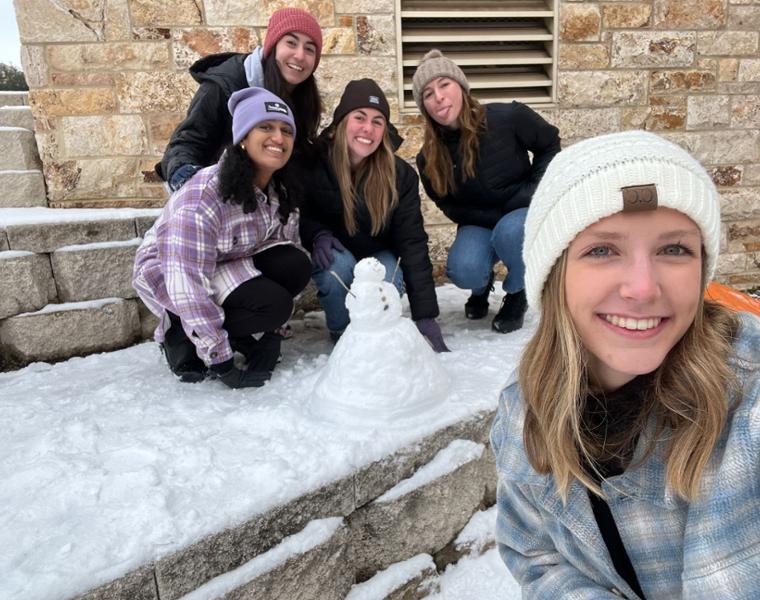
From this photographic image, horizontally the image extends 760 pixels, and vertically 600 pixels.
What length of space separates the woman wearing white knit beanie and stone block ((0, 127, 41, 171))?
3043 mm

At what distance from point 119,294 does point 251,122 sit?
4.04 feet

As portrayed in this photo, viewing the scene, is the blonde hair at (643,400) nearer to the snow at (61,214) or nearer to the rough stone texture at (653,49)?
the snow at (61,214)

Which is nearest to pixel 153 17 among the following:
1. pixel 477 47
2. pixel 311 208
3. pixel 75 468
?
pixel 311 208

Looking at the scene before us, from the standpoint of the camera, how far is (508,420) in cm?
110

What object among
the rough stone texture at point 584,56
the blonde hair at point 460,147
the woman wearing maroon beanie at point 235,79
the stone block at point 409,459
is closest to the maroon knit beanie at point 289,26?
the woman wearing maroon beanie at point 235,79

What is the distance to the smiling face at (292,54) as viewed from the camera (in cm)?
232

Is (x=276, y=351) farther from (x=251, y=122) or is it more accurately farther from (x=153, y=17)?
(x=153, y=17)

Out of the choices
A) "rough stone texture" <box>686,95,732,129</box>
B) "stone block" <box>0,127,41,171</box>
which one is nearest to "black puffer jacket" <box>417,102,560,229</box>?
"rough stone texture" <box>686,95,732,129</box>

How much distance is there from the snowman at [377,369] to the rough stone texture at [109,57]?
201cm

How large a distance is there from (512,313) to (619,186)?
6.56ft

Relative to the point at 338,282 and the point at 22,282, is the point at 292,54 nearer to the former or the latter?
the point at 338,282

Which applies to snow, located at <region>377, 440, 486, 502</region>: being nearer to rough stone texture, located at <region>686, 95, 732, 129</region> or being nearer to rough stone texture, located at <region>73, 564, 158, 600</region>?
rough stone texture, located at <region>73, 564, 158, 600</region>


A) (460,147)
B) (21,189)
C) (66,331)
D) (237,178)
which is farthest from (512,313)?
(21,189)

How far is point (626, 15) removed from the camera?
3623mm
